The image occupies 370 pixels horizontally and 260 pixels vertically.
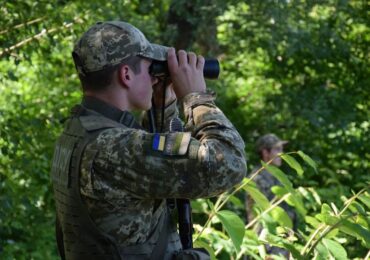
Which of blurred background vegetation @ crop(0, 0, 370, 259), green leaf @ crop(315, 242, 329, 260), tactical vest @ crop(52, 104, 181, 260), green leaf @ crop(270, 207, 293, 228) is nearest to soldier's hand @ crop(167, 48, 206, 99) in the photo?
tactical vest @ crop(52, 104, 181, 260)

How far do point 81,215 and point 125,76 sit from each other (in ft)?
1.40

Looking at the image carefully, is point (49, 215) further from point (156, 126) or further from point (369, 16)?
point (369, 16)

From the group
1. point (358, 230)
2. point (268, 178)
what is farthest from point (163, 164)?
point (268, 178)

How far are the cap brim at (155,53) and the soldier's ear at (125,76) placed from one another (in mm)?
65

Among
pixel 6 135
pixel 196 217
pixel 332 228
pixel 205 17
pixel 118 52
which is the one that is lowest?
pixel 196 217

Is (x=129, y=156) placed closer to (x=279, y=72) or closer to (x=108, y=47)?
(x=108, y=47)

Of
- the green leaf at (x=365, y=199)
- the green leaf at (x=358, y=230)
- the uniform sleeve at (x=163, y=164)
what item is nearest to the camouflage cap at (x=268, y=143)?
the green leaf at (x=365, y=199)

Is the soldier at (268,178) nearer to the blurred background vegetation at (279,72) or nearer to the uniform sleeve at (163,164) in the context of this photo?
the blurred background vegetation at (279,72)

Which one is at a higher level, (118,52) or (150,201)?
(118,52)

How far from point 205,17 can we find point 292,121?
6.14 feet

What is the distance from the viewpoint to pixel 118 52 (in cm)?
234

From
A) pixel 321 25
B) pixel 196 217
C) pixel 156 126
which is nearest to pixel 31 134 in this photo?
pixel 156 126

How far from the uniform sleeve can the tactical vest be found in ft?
A: 0.27

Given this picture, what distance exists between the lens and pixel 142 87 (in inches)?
94.5
